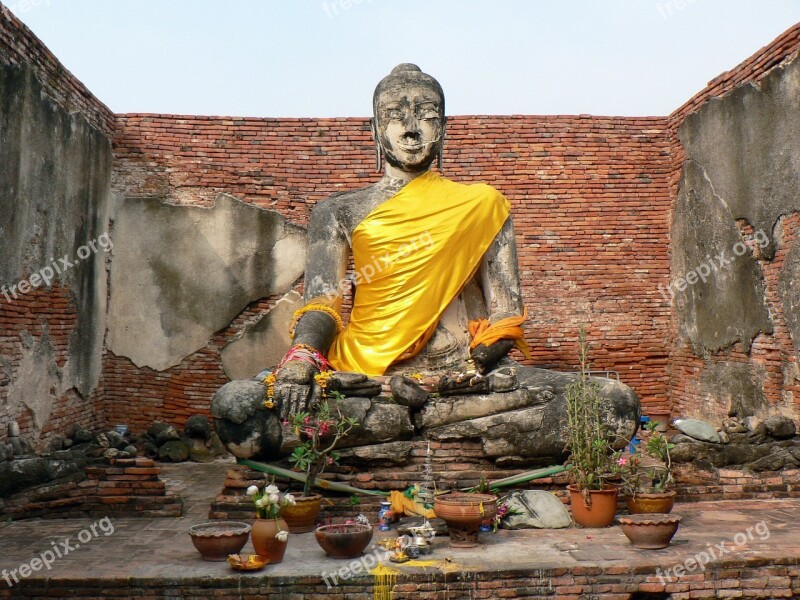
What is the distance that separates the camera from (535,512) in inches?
192

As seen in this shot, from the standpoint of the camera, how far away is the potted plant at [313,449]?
4715 millimetres

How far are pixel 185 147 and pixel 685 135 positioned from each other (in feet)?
18.5

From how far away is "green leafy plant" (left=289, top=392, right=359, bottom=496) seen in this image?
15.7ft

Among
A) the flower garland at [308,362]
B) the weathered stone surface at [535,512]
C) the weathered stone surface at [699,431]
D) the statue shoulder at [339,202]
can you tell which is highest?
the statue shoulder at [339,202]

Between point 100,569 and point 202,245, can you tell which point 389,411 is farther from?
point 202,245

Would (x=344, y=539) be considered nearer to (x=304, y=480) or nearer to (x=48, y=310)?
(x=304, y=480)

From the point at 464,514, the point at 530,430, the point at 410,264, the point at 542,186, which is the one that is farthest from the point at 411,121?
the point at 542,186

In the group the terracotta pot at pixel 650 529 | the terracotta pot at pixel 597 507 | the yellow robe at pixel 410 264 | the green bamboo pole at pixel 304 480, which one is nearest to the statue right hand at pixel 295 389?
the green bamboo pole at pixel 304 480

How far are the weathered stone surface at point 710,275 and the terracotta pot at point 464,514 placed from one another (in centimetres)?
480

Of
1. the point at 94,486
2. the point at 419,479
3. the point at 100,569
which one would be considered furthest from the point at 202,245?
the point at 100,569

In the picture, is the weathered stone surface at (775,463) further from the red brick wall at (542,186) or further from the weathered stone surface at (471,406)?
the red brick wall at (542,186)

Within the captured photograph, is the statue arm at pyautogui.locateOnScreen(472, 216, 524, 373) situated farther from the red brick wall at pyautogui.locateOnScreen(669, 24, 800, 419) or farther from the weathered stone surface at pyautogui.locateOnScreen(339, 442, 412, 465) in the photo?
the red brick wall at pyautogui.locateOnScreen(669, 24, 800, 419)

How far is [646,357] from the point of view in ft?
32.0

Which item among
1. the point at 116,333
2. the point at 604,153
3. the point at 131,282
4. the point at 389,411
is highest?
the point at 604,153
